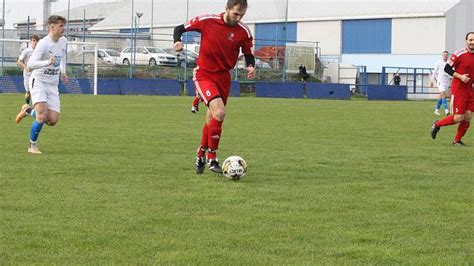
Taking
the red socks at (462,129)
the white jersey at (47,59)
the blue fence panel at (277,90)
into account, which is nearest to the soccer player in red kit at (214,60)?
the white jersey at (47,59)

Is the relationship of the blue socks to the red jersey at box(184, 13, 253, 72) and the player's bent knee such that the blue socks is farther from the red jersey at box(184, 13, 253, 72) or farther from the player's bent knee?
the player's bent knee

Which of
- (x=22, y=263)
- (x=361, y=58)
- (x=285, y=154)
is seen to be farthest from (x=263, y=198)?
(x=361, y=58)

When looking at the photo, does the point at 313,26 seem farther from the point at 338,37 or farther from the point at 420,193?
the point at 420,193

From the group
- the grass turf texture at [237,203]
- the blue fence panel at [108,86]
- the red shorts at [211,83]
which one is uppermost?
the red shorts at [211,83]

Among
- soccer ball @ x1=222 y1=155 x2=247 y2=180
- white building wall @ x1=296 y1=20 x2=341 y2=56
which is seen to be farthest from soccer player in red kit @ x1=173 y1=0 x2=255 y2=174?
white building wall @ x1=296 y1=20 x2=341 y2=56

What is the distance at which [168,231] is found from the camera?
670 cm

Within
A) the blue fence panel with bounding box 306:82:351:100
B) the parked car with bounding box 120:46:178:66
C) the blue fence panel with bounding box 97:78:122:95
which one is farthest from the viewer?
the parked car with bounding box 120:46:178:66

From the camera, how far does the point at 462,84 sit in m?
15.5

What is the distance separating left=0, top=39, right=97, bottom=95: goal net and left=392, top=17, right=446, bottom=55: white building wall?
25.2m

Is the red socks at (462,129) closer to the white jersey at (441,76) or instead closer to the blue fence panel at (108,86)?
the white jersey at (441,76)

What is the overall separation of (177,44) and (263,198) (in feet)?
8.60

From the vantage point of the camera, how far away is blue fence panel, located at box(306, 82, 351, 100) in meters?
47.6

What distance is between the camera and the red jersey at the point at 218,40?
10.5 m

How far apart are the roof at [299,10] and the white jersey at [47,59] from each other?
169 ft
